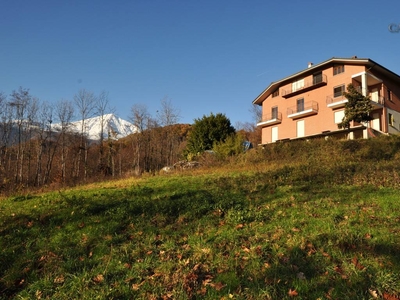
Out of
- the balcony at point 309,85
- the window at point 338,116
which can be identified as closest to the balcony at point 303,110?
the balcony at point 309,85

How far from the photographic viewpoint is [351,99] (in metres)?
21.7

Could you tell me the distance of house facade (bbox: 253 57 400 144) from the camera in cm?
2550

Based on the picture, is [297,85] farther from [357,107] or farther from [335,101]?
[357,107]

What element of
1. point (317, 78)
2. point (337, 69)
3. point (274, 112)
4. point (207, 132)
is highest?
point (337, 69)

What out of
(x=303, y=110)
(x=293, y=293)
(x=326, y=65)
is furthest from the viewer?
(x=303, y=110)

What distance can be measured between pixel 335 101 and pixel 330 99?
0.80m

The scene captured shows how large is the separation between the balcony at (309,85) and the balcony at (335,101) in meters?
1.87

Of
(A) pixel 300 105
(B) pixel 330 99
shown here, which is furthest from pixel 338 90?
(A) pixel 300 105

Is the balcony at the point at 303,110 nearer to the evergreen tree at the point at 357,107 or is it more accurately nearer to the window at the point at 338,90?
the window at the point at 338,90

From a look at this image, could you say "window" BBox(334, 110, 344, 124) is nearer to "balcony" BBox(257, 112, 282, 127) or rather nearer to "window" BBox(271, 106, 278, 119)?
"balcony" BBox(257, 112, 282, 127)

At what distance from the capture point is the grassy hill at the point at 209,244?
141 inches

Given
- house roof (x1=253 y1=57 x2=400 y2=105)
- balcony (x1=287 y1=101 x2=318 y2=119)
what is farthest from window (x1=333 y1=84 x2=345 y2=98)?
house roof (x1=253 y1=57 x2=400 y2=105)

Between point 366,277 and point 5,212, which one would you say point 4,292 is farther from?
point 366,277

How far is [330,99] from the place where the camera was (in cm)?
2769
